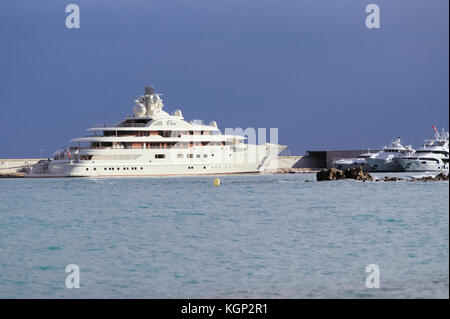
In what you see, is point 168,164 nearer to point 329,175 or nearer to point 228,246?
point 329,175

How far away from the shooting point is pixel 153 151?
62500mm

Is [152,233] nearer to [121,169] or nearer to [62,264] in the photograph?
[62,264]

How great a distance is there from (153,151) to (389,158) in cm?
2431

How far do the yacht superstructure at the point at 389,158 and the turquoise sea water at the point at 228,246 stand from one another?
35084mm

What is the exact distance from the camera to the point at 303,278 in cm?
1425

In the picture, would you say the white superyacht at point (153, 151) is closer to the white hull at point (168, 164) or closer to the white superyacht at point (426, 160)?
the white hull at point (168, 164)

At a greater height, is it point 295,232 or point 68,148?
point 68,148

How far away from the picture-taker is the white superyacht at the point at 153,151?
61025 mm

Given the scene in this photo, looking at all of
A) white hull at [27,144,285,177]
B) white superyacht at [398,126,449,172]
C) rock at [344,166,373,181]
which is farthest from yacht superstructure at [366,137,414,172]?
rock at [344,166,373,181]

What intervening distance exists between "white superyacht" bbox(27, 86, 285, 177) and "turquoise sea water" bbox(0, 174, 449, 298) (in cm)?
2452

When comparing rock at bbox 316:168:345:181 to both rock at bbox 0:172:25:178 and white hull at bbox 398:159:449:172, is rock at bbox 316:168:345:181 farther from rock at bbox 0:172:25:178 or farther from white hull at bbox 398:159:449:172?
rock at bbox 0:172:25:178

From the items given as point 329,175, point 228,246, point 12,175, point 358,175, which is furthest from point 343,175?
point 228,246

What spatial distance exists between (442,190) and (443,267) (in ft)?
86.2

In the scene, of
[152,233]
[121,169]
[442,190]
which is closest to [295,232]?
[152,233]
